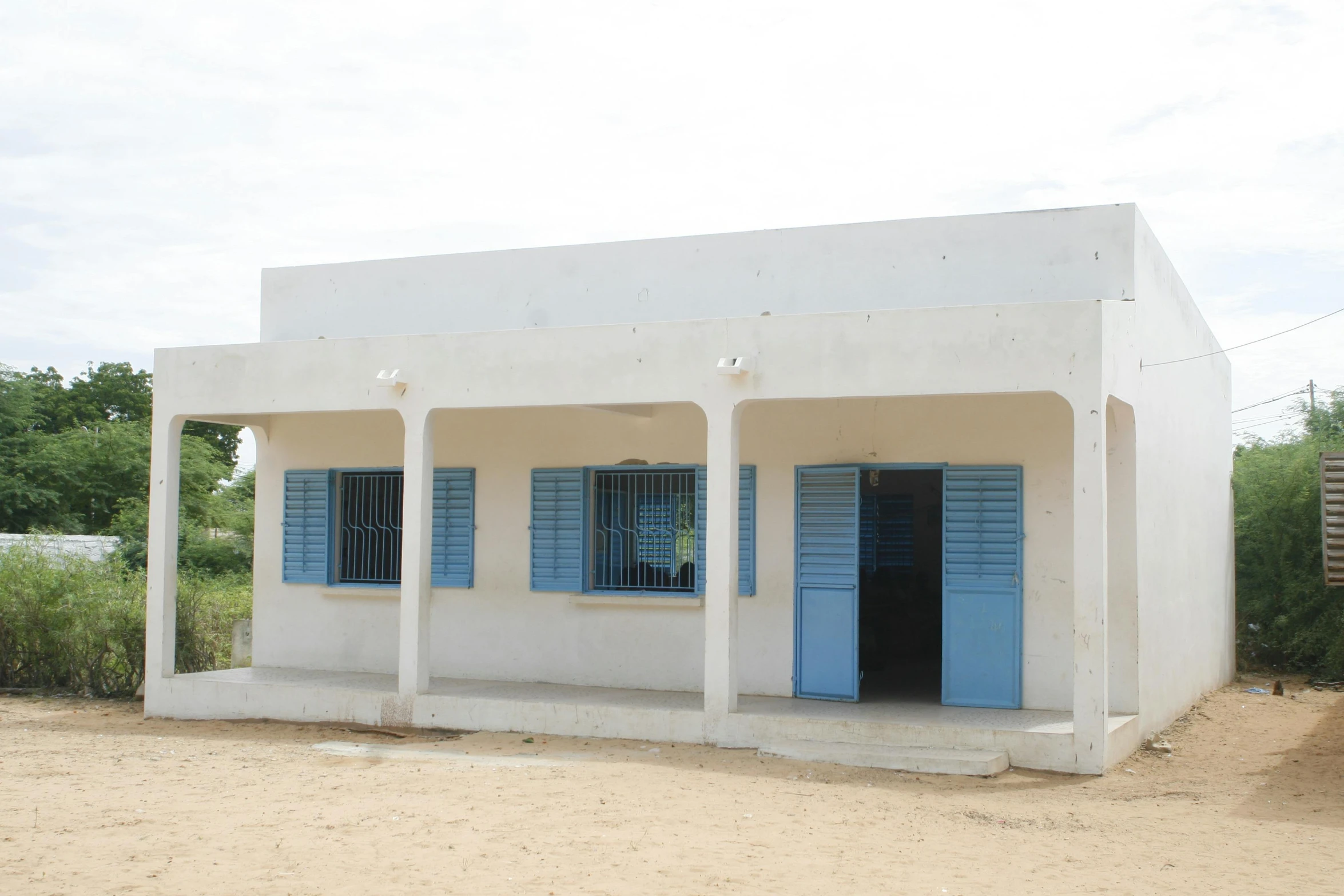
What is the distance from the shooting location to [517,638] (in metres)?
10.7

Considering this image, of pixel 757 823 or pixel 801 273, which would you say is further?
pixel 801 273

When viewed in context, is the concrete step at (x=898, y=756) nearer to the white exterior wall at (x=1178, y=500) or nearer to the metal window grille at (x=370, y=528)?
the white exterior wall at (x=1178, y=500)

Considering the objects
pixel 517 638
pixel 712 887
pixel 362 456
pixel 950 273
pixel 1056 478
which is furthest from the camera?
pixel 362 456

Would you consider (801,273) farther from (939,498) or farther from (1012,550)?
(939,498)

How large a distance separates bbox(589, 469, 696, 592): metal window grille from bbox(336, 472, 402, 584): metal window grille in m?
2.04

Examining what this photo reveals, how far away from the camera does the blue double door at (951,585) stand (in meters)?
8.99

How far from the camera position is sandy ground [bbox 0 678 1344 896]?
5.55m

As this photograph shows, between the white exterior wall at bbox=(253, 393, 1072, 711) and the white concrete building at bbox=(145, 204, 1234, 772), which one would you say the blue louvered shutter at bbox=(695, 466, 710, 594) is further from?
the white exterior wall at bbox=(253, 393, 1072, 711)

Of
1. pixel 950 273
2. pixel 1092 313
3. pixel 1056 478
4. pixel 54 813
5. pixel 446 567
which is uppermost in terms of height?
pixel 950 273

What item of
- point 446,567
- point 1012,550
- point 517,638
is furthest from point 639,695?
point 1012,550

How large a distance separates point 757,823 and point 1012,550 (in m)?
3.46

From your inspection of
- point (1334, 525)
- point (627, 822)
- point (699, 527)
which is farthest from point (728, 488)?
point (1334, 525)

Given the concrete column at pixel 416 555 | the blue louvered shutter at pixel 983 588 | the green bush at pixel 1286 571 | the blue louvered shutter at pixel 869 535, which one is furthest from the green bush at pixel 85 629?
the green bush at pixel 1286 571

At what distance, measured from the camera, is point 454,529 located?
36.0 ft
